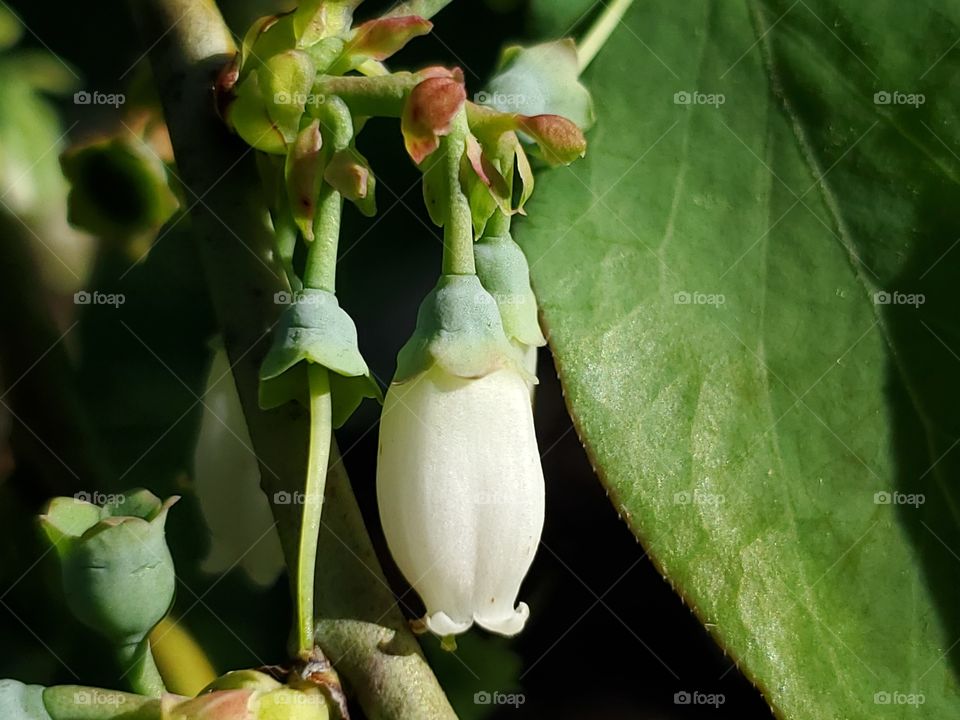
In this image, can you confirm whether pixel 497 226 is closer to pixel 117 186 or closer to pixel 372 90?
pixel 372 90

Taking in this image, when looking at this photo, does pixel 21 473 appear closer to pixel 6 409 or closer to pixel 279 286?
pixel 6 409

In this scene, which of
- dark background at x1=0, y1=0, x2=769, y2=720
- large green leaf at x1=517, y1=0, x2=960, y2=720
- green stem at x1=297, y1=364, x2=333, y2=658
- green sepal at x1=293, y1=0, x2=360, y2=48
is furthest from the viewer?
dark background at x1=0, y1=0, x2=769, y2=720

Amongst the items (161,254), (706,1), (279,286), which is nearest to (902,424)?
(706,1)

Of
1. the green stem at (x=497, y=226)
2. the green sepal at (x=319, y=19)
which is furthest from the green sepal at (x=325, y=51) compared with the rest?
the green stem at (x=497, y=226)

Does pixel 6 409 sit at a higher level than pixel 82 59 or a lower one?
lower

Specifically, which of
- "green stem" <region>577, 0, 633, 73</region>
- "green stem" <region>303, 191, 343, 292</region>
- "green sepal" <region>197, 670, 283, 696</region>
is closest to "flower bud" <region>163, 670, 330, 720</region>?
"green sepal" <region>197, 670, 283, 696</region>

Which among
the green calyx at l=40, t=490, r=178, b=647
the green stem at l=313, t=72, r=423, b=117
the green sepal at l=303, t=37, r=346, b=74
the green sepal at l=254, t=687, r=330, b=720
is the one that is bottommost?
the green sepal at l=254, t=687, r=330, b=720

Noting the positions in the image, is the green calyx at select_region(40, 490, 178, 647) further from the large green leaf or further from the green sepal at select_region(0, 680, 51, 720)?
the large green leaf
